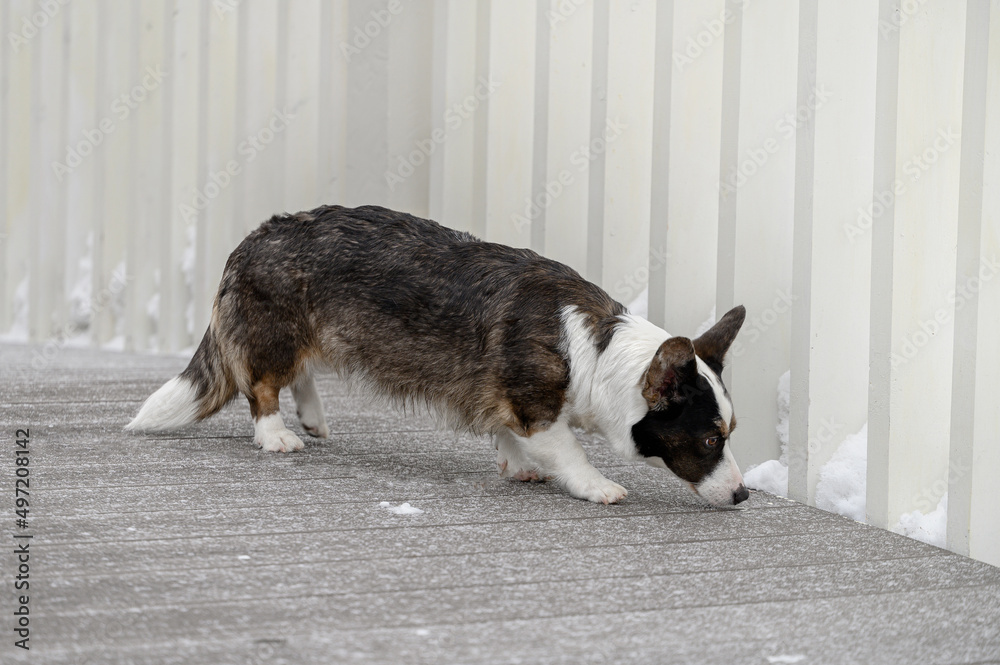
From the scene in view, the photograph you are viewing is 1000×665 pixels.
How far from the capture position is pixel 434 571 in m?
2.23

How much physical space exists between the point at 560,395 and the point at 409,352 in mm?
547

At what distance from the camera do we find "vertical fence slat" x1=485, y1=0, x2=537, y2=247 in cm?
498

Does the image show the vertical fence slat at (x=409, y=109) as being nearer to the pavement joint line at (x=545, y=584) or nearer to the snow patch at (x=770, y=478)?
the snow patch at (x=770, y=478)

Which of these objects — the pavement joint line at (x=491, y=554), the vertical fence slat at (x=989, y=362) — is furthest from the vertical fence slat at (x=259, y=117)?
the vertical fence slat at (x=989, y=362)

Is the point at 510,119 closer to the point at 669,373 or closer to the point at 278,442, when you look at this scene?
the point at 278,442

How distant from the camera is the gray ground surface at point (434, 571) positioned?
71.1 inches

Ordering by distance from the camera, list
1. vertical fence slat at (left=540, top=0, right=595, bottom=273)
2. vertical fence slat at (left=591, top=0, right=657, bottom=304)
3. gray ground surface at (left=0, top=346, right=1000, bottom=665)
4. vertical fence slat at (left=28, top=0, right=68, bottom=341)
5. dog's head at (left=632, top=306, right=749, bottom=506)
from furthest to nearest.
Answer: vertical fence slat at (left=28, top=0, right=68, bottom=341) < vertical fence slat at (left=540, top=0, right=595, bottom=273) < vertical fence slat at (left=591, top=0, right=657, bottom=304) < dog's head at (left=632, top=306, right=749, bottom=506) < gray ground surface at (left=0, top=346, right=1000, bottom=665)

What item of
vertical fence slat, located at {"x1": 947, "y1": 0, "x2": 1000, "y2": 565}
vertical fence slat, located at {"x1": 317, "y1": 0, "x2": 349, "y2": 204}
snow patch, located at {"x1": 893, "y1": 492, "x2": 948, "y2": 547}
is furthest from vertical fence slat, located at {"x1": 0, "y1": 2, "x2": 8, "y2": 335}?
vertical fence slat, located at {"x1": 947, "y1": 0, "x2": 1000, "y2": 565}

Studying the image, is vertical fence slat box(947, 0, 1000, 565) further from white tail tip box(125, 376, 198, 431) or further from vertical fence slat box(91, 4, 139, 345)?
vertical fence slat box(91, 4, 139, 345)

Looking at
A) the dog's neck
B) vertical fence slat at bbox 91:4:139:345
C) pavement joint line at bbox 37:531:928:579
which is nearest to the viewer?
pavement joint line at bbox 37:531:928:579

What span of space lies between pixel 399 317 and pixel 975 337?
1682 mm

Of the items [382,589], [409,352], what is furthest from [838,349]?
[382,589]

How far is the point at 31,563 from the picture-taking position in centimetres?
217

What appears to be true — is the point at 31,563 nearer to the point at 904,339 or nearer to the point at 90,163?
the point at 904,339
